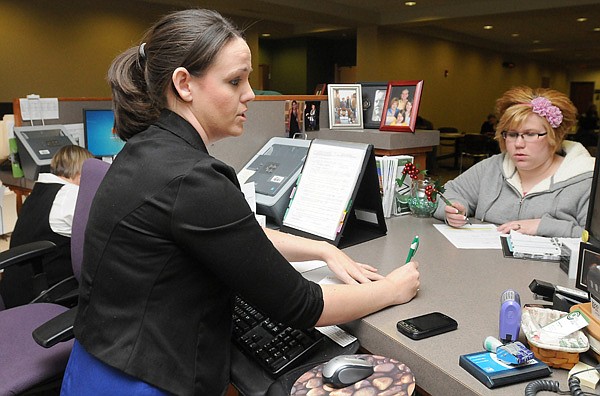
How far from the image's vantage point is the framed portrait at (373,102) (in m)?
2.32

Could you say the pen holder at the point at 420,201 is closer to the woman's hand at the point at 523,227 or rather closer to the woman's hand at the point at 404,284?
the woman's hand at the point at 523,227

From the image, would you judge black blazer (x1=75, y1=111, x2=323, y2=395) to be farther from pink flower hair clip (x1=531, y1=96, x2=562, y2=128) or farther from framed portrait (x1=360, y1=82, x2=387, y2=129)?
framed portrait (x1=360, y1=82, x2=387, y2=129)

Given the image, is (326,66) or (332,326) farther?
(326,66)

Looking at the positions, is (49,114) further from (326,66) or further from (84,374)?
(326,66)

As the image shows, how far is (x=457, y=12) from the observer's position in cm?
842

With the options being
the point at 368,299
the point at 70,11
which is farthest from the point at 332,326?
the point at 70,11

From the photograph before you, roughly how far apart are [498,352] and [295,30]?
10524mm

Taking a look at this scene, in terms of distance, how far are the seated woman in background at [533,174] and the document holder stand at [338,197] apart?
0.35m

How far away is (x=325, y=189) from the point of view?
5.27ft

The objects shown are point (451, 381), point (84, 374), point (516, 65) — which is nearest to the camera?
point (451, 381)

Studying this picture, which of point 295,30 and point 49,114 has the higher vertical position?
point 295,30

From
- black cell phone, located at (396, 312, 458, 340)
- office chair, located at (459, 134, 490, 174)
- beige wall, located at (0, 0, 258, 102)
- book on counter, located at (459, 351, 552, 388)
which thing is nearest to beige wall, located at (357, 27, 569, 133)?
office chair, located at (459, 134, 490, 174)

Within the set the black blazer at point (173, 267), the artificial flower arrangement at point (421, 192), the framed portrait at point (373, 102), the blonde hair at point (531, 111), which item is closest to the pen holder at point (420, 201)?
the artificial flower arrangement at point (421, 192)

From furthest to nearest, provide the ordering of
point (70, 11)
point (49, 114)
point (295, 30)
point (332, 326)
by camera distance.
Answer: point (295, 30), point (70, 11), point (49, 114), point (332, 326)
